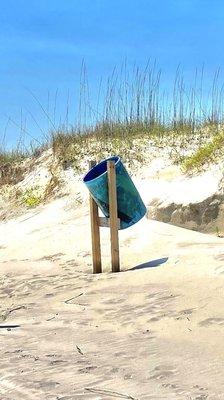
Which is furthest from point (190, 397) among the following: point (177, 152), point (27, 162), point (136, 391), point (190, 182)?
point (27, 162)

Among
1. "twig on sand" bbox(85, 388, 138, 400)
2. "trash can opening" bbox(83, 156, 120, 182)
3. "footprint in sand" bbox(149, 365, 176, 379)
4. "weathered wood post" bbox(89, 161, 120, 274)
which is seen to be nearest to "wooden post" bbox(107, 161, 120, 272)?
"weathered wood post" bbox(89, 161, 120, 274)

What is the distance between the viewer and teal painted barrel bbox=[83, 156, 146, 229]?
246 inches

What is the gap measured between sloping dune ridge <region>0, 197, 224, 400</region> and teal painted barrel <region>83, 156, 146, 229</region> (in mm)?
429

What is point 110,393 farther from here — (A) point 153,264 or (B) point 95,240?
(B) point 95,240

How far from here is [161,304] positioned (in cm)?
448

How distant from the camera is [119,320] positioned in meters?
4.30

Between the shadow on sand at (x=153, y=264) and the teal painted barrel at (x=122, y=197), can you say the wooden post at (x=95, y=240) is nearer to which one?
the teal painted barrel at (x=122, y=197)

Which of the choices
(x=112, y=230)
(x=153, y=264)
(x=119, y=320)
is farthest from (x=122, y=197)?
(x=119, y=320)

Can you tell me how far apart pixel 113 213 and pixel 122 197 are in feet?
0.74

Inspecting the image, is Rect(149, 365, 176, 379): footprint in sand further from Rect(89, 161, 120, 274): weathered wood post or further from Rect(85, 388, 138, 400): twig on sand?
Rect(89, 161, 120, 274): weathered wood post

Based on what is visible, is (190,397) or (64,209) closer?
(190,397)

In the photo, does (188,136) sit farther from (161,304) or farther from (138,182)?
(161,304)

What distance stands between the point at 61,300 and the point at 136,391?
2218 millimetres

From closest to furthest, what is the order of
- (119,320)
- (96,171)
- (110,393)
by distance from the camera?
(110,393) → (119,320) → (96,171)
